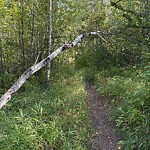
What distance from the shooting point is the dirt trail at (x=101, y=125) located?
493cm

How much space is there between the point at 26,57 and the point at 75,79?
2.03 metres

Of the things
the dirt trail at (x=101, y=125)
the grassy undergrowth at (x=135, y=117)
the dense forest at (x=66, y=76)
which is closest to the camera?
the grassy undergrowth at (x=135, y=117)

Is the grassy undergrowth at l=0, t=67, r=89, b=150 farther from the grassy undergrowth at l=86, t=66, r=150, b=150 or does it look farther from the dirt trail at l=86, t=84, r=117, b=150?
the grassy undergrowth at l=86, t=66, r=150, b=150

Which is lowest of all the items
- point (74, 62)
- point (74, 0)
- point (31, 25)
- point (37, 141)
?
point (74, 62)

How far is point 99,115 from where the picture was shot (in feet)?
21.3

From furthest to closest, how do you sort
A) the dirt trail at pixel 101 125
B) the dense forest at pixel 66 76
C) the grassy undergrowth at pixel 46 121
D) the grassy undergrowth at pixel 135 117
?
the dirt trail at pixel 101 125 → the dense forest at pixel 66 76 → the grassy undergrowth at pixel 135 117 → the grassy undergrowth at pixel 46 121

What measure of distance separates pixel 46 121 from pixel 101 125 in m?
1.37

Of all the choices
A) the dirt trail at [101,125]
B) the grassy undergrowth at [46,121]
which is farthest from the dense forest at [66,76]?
the dirt trail at [101,125]

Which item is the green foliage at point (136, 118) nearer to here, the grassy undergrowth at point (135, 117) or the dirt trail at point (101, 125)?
the grassy undergrowth at point (135, 117)

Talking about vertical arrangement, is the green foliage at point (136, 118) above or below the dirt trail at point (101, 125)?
above

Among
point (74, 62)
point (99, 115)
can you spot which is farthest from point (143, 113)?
point (74, 62)

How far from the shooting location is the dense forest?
458 cm

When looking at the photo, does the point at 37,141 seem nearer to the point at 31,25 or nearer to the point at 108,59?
the point at 31,25

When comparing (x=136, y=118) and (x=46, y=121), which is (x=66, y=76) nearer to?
(x=46, y=121)
